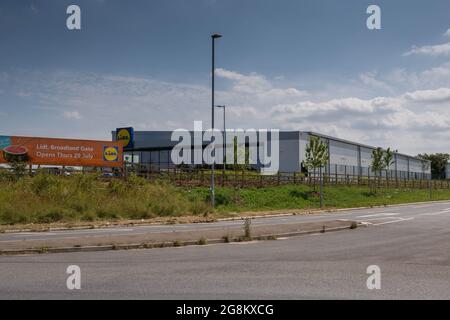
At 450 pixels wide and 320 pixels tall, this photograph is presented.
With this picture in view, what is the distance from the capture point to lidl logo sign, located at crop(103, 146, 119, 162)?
110 feet

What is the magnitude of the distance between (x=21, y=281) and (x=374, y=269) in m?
6.55

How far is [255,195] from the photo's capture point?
3756cm

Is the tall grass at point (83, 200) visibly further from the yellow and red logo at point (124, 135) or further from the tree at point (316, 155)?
the tree at point (316, 155)

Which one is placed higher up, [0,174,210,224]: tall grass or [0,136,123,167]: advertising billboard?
[0,136,123,167]: advertising billboard

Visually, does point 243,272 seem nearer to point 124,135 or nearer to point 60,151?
point 60,151

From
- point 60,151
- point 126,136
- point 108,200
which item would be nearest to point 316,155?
point 126,136

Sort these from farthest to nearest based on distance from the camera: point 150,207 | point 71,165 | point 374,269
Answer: point 71,165, point 150,207, point 374,269

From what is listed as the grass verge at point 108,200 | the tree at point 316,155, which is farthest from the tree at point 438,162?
the grass verge at point 108,200

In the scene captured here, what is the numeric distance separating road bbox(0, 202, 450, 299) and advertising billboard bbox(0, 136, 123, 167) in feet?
69.0

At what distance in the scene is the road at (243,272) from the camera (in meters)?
7.33

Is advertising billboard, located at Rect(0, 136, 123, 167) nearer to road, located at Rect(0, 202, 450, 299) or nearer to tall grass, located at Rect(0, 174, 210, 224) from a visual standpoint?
tall grass, located at Rect(0, 174, 210, 224)

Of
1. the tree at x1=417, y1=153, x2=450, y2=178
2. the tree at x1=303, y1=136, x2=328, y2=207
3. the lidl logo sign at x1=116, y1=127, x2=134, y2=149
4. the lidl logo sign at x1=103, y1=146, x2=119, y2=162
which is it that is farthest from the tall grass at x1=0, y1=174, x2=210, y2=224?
the tree at x1=417, y1=153, x2=450, y2=178
